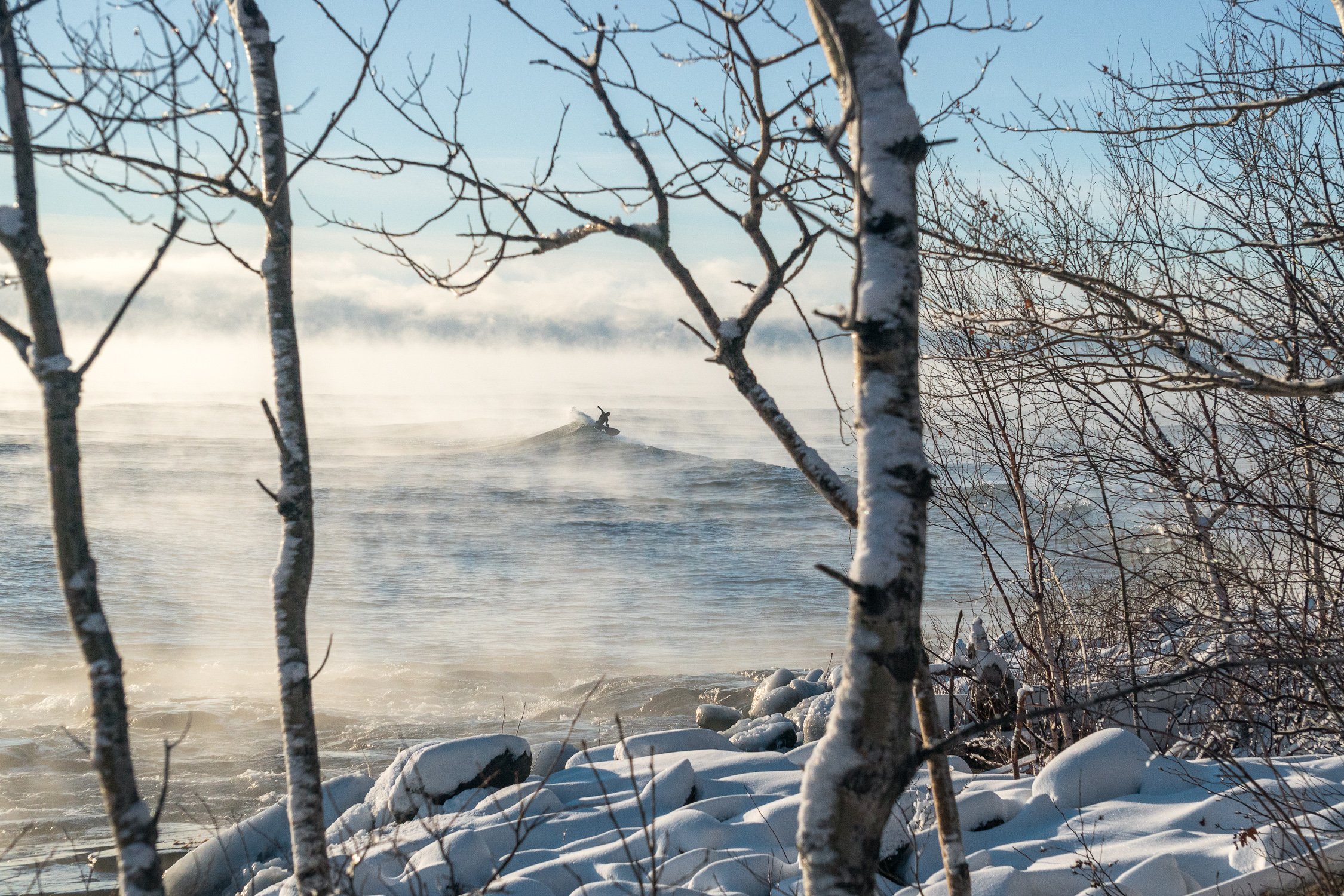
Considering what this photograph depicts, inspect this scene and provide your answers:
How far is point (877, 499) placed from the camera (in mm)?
1622

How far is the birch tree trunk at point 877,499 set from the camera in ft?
5.17

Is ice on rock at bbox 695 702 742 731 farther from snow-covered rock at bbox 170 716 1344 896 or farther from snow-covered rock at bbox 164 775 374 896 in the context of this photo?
snow-covered rock at bbox 164 775 374 896

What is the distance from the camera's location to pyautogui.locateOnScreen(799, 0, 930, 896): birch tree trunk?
5.17 feet

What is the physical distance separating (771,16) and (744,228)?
0.70 metres

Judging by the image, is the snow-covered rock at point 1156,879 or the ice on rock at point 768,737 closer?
the snow-covered rock at point 1156,879

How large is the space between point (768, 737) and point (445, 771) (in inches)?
102

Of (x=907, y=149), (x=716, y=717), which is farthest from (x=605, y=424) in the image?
(x=907, y=149)

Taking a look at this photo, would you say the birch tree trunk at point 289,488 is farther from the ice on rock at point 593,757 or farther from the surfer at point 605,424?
the surfer at point 605,424

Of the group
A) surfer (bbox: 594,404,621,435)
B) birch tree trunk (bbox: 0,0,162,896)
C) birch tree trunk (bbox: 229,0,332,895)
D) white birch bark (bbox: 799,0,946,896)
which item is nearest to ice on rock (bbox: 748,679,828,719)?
birch tree trunk (bbox: 229,0,332,895)

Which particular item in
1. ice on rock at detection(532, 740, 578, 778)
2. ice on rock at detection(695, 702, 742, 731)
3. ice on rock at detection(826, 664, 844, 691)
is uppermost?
ice on rock at detection(826, 664, 844, 691)

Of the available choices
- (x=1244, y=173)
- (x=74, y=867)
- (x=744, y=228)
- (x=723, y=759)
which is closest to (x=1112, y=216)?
(x=1244, y=173)

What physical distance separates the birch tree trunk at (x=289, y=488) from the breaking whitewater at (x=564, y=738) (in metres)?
0.22

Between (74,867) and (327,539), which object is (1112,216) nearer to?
(74,867)

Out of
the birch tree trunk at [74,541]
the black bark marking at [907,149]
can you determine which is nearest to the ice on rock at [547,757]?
the birch tree trunk at [74,541]
